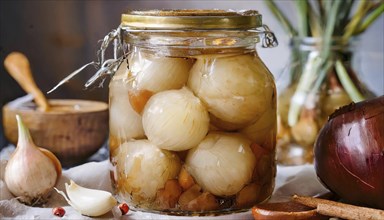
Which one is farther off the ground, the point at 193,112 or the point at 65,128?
the point at 193,112

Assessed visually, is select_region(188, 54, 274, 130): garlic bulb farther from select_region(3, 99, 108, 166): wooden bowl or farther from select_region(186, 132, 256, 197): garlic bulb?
select_region(3, 99, 108, 166): wooden bowl

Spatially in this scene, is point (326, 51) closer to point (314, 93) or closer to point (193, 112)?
point (314, 93)

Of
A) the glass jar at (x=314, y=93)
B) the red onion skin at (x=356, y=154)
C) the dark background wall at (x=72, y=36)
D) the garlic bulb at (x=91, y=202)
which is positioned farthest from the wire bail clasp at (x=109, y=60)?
the dark background wall at (x=72, y=36)

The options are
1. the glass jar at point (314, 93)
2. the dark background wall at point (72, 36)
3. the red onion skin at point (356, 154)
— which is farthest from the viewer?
the dark background wall at point (72, 36)

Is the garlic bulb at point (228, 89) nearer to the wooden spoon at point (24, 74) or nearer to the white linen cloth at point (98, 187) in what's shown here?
the white linen cloth at point (98, 187)

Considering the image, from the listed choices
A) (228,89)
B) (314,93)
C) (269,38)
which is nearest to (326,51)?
(314,93)

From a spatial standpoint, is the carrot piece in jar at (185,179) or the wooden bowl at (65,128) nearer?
the carrot piece in jar at (185,179)

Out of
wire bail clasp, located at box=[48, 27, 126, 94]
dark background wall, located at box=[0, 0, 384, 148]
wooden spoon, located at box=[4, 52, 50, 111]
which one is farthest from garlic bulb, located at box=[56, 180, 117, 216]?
dark background wall, located at box=[0, 0, 384, 148]
